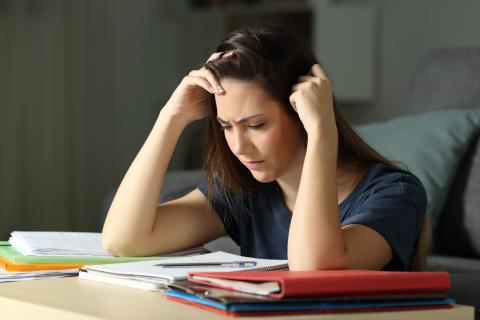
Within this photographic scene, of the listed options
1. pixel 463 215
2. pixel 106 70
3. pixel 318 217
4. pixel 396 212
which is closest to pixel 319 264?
pixel 318 217

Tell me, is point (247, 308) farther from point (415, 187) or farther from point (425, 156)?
point (425, 156)

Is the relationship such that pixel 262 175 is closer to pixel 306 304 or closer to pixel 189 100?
pixel 189 100

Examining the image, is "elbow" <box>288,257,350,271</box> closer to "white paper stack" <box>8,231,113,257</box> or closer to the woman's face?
the woman's face

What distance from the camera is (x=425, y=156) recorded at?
232 cm

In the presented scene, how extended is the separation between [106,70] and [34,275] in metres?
3.02

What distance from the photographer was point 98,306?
1.12 metres

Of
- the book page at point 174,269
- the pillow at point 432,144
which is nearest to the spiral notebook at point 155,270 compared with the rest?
the book page at point 174,269

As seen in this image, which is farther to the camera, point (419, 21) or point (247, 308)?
point (419, 21)

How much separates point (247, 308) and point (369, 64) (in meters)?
3.04

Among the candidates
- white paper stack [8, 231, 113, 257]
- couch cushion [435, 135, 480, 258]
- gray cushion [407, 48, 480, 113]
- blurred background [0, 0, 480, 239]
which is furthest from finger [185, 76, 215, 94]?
blurred background [0, 0, 480, 239]

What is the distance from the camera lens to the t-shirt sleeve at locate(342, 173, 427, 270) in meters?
1.42

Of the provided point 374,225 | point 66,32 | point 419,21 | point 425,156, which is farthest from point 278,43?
point 66,32

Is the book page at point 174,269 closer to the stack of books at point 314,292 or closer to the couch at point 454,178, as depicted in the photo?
the stack of books at point 314,292

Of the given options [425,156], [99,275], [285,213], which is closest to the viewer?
[99,275]
